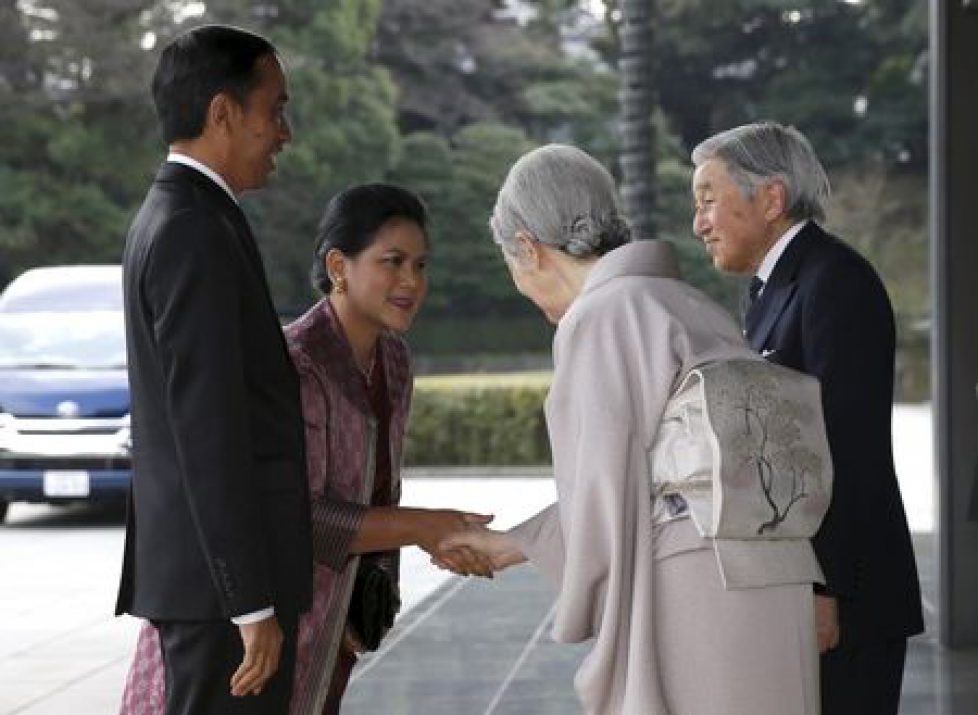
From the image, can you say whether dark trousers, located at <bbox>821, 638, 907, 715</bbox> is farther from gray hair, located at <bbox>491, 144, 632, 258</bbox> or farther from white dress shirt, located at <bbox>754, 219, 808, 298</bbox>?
gray hair, located at <bbox>491, 144, 632, 258</bbox>

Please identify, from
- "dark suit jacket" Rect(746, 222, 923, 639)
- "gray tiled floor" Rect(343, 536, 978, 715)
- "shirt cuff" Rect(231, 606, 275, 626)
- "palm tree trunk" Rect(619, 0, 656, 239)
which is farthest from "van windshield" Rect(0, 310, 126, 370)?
"shirt cuff" Rect(231, 606, 275, 626)

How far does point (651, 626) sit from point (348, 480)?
2.55 ft

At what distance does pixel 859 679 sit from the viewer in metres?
3.62

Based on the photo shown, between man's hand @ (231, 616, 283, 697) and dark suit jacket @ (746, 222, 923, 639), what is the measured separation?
1021mm

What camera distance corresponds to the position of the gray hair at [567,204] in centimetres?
298

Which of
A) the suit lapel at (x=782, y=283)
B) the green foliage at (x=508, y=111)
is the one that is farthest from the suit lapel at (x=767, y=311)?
the green foliage at (x=508, y=111)

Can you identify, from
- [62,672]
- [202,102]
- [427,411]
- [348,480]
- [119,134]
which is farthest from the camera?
[119,134]

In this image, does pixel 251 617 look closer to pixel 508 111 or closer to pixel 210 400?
pixel 210 400

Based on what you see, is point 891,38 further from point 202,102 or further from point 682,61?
point 202,102

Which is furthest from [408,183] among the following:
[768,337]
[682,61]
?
[768,337]

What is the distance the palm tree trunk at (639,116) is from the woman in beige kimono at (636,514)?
38.7ft

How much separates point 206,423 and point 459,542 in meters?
0.82

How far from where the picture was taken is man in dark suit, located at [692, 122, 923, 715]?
139 inches

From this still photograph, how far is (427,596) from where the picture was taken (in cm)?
954
